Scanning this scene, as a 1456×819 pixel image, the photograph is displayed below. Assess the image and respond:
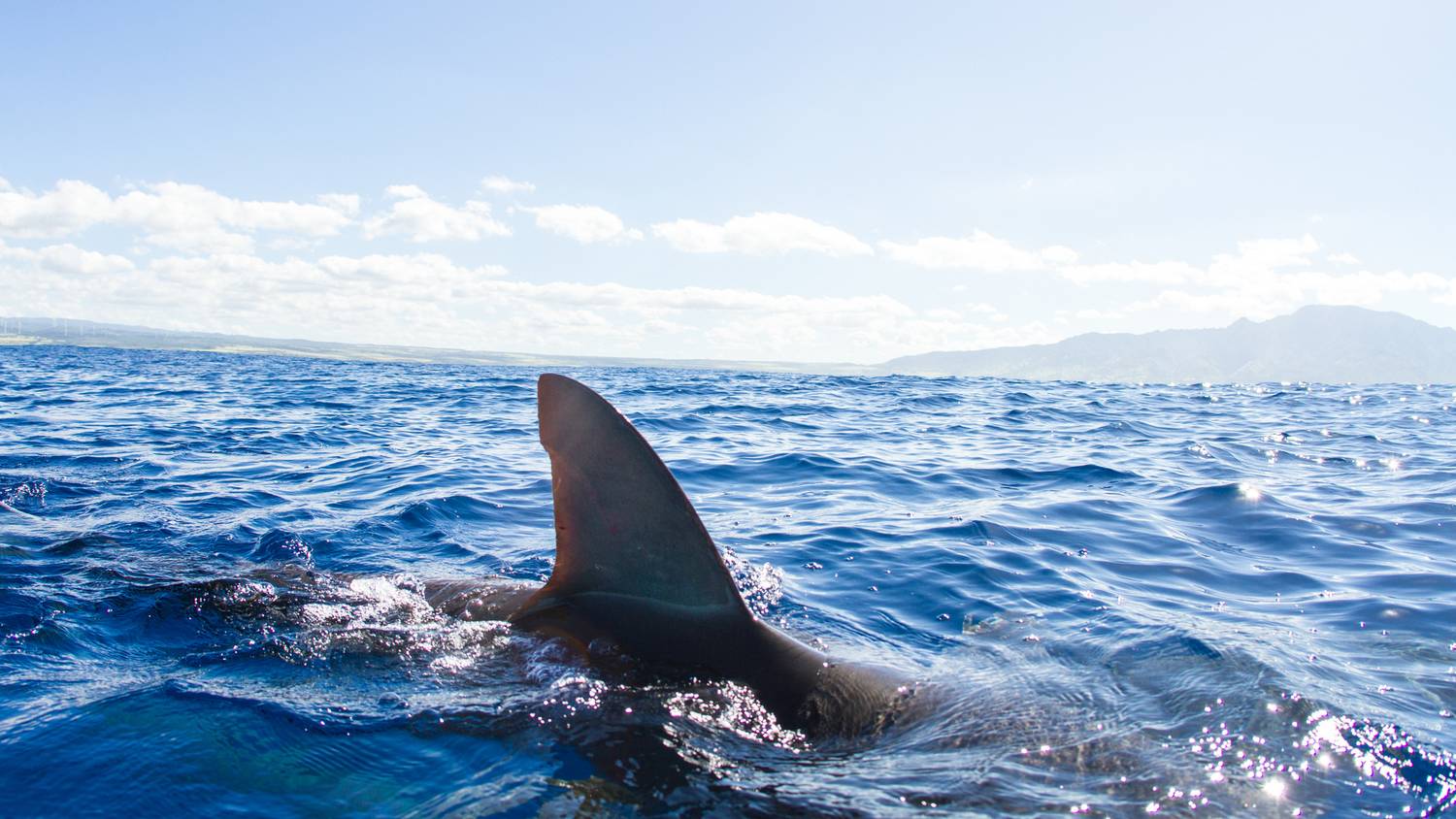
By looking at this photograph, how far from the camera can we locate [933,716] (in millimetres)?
4504

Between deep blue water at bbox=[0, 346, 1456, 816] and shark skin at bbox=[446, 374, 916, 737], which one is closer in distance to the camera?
deep blue water at bbox=[0, 346, 1456, 816]

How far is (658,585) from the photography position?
4.55 m

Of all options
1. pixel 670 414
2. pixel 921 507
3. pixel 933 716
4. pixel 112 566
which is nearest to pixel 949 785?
pixel 933 716

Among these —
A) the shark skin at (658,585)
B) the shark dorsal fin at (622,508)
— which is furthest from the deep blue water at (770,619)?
the shark dorsal fin at (622,508)

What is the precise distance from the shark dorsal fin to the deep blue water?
19.7 inches

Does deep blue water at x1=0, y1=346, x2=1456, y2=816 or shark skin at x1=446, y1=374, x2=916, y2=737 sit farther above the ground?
shark skin at x1=446, y1=374, x2=916, y2=737

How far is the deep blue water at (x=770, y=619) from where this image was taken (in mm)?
3803

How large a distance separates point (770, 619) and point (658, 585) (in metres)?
2.13

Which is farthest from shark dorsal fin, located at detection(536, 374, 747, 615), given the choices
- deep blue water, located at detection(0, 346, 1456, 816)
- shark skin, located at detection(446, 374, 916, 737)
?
deep blue water, located at detection(0, 346, 1456, 816)

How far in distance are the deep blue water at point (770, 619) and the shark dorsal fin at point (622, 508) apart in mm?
500

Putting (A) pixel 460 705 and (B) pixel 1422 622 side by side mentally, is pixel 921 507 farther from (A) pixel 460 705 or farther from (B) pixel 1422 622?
(A) pixel 460 705

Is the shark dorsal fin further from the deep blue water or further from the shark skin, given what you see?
the deep blue water

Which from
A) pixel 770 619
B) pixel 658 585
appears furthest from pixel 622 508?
pixel 770 619

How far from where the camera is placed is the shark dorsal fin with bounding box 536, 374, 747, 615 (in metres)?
4.38
